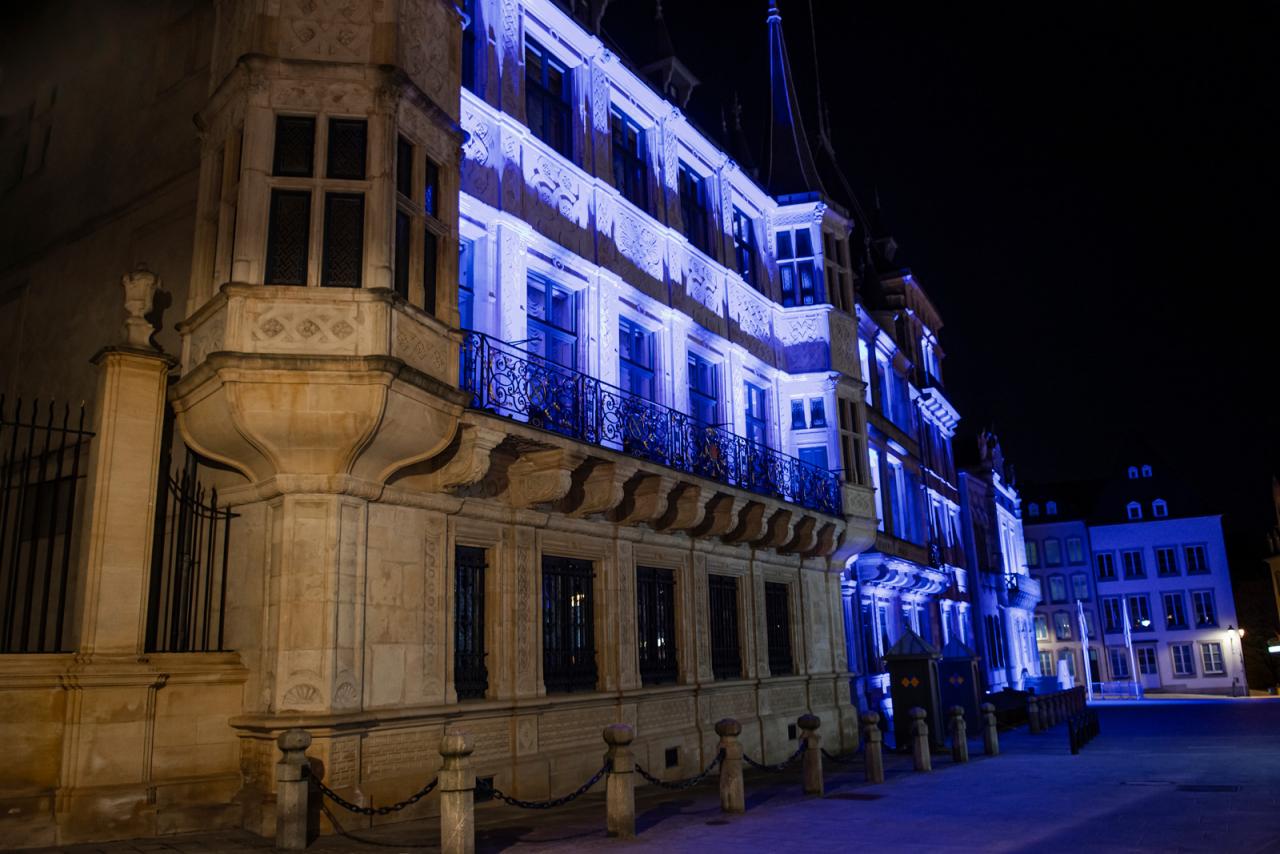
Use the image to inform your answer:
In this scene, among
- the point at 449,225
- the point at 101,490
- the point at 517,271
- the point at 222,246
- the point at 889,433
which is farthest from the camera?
the point at 889,433

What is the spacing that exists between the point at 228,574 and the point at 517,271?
575 centimetres

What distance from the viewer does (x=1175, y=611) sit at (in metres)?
63.0

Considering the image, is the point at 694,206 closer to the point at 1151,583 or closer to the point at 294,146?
the point at 294,146

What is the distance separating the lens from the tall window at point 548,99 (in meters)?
16.1

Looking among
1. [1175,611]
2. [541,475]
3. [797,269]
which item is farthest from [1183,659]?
[541,475]

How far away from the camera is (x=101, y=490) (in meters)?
10.7

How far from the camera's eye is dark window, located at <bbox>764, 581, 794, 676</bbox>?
20.4 metres

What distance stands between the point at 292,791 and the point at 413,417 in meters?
4.06

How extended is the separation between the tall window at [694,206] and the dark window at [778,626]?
7.17m

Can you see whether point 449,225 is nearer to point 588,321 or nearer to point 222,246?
point 222,246

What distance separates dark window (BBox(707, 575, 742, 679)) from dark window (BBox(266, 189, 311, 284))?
9729 mm

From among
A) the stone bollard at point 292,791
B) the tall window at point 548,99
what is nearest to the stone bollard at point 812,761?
the stone bollard at point 292,791

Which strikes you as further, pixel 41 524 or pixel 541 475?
pixel 41 524

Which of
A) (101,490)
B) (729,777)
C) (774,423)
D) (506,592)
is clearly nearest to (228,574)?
(101,490)
